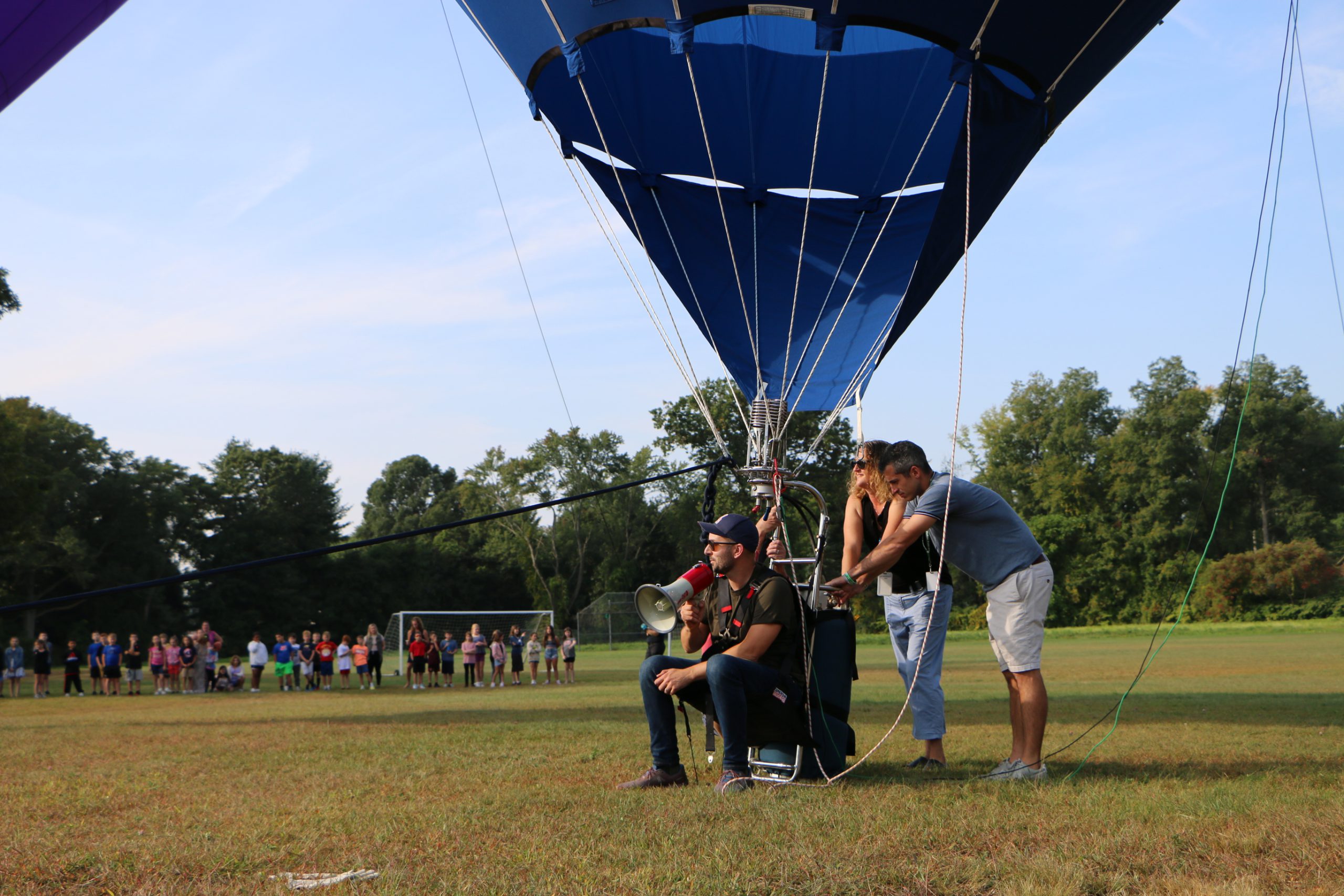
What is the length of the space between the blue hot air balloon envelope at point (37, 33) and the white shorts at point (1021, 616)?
5.02 metres

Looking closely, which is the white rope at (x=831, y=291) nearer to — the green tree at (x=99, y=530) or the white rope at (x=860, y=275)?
the white rope at (x=860, y=275)

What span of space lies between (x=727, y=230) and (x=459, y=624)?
86.3 ft

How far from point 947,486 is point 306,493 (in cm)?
6015

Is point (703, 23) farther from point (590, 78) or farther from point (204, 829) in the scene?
point (204, 829)

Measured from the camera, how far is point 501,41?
799 cm

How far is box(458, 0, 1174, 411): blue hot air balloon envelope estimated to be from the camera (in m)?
6.91

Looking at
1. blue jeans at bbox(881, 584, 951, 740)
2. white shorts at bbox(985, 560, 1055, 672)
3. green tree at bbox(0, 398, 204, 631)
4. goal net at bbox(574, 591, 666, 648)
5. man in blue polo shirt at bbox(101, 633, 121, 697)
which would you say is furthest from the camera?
green tree at bbox(0, 398, 204, 631)

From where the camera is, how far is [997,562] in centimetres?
514

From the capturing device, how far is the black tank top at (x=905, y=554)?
18.4 ft

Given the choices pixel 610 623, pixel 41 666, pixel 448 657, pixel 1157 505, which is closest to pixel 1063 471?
pixel 1157 505

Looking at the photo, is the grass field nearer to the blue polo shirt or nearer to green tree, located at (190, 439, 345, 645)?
the blue polo shirt

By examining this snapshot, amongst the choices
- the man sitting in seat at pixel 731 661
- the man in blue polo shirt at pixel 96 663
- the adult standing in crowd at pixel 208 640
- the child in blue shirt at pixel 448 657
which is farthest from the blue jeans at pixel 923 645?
the man in blue polo shirt at pixel 96 663

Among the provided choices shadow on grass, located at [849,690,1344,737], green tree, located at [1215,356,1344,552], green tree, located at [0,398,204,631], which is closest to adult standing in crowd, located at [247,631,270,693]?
shadow on grass, located at [849,690,1344,737]

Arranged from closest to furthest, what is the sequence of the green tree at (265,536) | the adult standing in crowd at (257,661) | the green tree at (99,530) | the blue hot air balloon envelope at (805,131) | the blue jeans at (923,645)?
1. the blue jeans at (923,645)
2. the blue hot air balloon envelope at (805,131)
3. the adult standing in crowd at (257,661)
4. the green tree at (99,530)
5. the green tree at (265,536)
